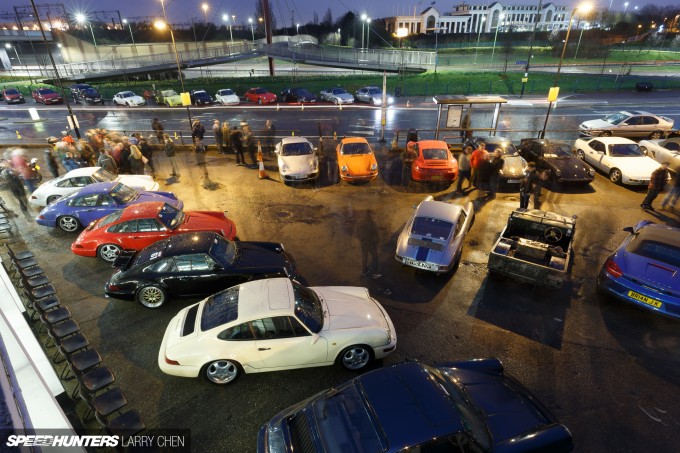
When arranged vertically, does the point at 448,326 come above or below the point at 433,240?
below

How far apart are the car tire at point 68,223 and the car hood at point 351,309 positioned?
8.36 metres

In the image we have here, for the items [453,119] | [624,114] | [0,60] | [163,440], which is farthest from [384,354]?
[0,60]

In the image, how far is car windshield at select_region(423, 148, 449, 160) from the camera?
13977 millimetres

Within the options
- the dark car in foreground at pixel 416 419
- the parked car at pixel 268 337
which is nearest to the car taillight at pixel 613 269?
the dark car in foreground at pixel 416 419

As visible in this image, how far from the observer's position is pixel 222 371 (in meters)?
5.89

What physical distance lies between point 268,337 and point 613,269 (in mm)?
7076

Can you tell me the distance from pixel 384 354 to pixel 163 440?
3544mm

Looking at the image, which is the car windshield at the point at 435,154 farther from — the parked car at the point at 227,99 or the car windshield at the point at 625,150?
the parked car at the point at 227,99

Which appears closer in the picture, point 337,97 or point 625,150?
point 625,150

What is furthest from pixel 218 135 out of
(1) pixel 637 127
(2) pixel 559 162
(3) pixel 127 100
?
(3) pixel 127 100

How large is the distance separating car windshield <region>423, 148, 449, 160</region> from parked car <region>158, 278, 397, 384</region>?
926cm

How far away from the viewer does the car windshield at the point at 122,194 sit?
35.0 ft

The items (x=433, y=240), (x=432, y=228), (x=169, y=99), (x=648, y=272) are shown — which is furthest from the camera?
(x=169, y=99)

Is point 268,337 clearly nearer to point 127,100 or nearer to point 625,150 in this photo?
point 625,150
